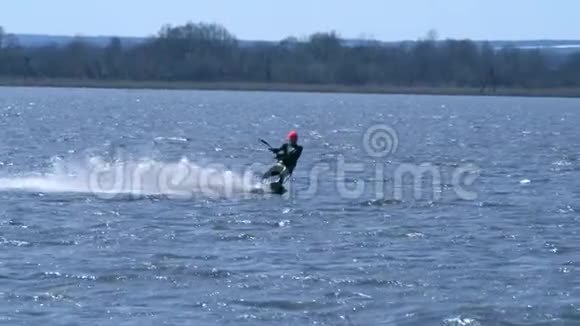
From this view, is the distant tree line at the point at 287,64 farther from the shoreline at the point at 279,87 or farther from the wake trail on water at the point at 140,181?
the wake trail on water at the point at 140,181

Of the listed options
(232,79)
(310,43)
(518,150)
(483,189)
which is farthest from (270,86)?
(483,189)

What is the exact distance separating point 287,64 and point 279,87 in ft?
29.6

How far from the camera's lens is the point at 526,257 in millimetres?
21438

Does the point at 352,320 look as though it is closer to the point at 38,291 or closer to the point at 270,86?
the point at 38,291

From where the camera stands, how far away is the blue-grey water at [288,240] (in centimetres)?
1745

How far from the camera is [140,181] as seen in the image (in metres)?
32.0

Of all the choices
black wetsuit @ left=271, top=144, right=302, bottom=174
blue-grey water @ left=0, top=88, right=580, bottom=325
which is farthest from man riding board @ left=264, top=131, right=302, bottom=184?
blue-grey water @ left=0, top=88, right=580, bottom=325

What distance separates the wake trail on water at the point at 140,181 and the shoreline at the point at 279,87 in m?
117

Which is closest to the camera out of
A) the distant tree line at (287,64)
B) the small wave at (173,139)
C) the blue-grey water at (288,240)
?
the blue-grey water at (288,240)

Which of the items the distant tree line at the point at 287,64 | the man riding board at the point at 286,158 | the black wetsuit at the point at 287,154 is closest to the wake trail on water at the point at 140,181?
the man riding board at the point at 286,158

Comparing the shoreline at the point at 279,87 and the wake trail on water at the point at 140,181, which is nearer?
the wake trail on water at the point at 140,181

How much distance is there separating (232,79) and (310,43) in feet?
74.4

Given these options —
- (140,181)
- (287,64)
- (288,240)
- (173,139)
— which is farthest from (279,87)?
(288,240)

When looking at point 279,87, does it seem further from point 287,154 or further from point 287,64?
point 287,154
